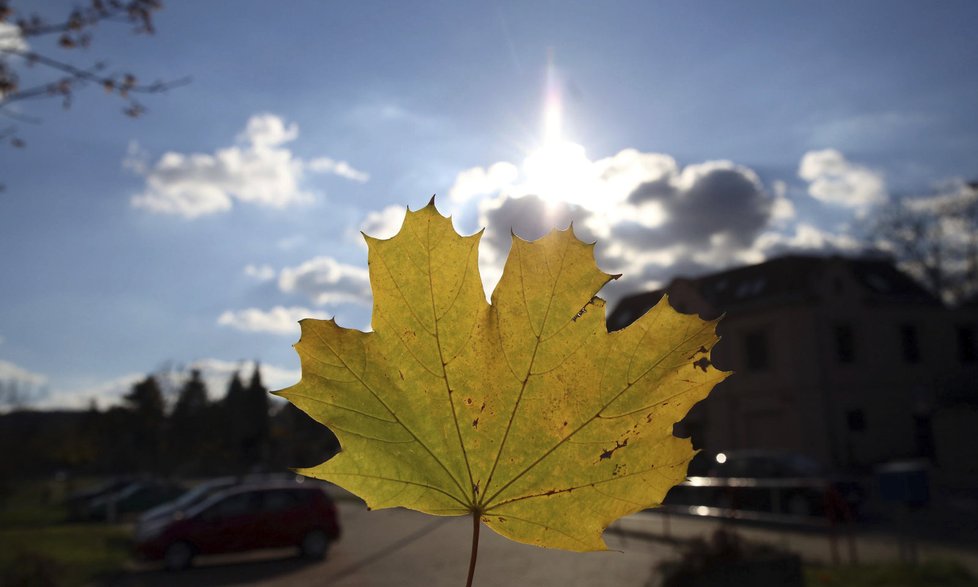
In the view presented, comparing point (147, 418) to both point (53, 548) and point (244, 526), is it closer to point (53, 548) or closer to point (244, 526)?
point (53, 548)

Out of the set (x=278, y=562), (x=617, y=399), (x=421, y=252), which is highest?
(x=421, y=252)

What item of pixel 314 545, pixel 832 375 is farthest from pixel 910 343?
pixel 314 545

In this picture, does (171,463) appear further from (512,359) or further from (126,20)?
(512,359)

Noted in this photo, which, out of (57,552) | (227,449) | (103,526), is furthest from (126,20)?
(227,449)

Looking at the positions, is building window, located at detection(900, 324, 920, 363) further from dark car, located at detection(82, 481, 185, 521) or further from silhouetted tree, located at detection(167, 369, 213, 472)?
dark car, located at detection(82, 481, 185, 521)

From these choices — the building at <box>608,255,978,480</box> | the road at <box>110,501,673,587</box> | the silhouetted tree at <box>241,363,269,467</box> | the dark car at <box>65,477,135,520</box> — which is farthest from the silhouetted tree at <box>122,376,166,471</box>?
the building at <box>608,255,978,480</box>

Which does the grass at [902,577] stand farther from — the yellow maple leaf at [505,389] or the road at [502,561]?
the yellow maple leaf at [505,389]

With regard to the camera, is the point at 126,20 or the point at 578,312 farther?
the point at 126,20

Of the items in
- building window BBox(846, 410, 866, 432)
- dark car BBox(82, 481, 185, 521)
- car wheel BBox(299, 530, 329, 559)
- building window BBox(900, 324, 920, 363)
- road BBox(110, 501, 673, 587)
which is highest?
building window BBox(900, 324, 920, 363)
